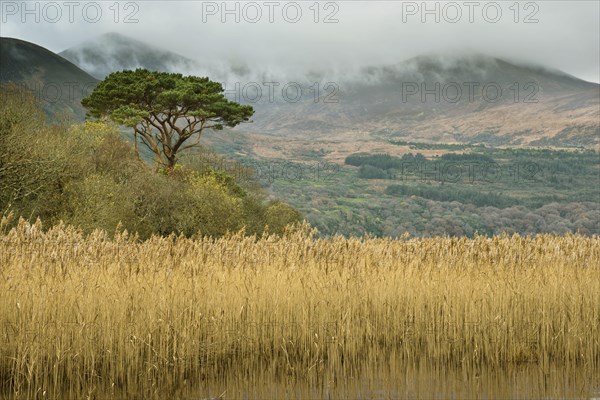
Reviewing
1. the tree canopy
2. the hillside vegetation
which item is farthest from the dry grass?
the tree canopy

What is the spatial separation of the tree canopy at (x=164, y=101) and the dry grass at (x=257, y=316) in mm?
41869

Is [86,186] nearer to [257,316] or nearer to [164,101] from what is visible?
[257,316]

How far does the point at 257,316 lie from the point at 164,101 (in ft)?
151

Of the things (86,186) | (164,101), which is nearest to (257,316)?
(86,186)

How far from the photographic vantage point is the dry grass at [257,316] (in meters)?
9.19

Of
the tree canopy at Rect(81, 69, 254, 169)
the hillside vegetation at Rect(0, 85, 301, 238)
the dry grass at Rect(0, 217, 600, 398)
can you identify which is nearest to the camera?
the dry grass at Rect(0, 217, 600, 398)

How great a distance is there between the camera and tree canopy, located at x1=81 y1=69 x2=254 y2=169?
5444 centimetres

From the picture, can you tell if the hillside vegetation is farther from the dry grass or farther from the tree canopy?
the tree canopy

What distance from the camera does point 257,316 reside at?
34.9ft

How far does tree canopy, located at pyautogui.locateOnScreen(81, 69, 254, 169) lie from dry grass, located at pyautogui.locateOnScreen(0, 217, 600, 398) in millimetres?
41869

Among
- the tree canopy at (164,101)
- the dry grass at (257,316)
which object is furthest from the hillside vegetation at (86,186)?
the tree canopy at (164,101)

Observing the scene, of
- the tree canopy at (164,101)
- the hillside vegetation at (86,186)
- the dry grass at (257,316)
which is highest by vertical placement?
the tree canopy at (164,101)

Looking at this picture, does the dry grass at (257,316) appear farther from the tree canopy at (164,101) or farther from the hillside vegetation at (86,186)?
the tree canopy at (164,101)

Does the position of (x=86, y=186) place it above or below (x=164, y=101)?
below
